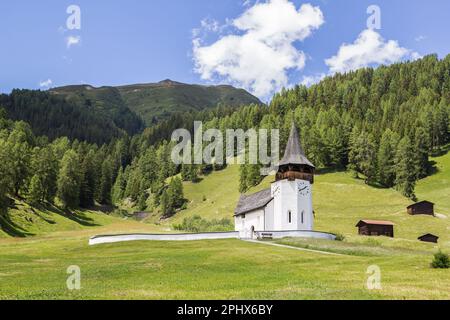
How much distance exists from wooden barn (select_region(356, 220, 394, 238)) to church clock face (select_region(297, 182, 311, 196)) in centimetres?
2065

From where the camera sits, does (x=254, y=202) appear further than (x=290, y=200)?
Yes

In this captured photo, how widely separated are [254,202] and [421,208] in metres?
39.9

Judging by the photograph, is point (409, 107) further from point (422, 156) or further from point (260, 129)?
point (260, 129)

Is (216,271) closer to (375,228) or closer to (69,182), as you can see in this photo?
(375,228)

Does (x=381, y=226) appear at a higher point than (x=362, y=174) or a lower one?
lower

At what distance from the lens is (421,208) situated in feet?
317

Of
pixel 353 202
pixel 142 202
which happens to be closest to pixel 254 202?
pixel 353 202

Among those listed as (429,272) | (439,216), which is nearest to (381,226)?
(439,216)

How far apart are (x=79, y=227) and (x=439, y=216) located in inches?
2947

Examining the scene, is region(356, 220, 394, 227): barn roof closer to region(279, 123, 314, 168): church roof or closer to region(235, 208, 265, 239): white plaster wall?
region(279, 123, 314, 168): church roof

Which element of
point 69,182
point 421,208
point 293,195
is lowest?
point 421,208

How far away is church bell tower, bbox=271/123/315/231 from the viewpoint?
2726 inches

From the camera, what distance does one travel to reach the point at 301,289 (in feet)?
74.2
